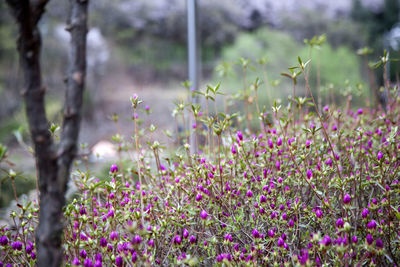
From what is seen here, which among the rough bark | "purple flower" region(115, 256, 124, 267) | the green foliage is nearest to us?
the rough bark

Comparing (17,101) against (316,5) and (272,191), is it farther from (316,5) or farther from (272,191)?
(316,5)

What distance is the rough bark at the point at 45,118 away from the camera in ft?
1.37

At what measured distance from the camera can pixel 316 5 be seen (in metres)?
5.18

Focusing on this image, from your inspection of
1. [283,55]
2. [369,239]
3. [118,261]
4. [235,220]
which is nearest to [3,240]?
[118,261]

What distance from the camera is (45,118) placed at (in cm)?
45

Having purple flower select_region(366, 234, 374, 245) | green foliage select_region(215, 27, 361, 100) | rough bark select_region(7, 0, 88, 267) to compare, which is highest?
green foliage select_region(215, 27, 361, 100)

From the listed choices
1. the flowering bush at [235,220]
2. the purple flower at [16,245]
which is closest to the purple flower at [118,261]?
the flowering bush at [235,220]

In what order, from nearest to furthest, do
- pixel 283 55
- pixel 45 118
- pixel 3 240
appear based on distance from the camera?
pixel 45 118 < pixel 3 240 < pixel 283 55

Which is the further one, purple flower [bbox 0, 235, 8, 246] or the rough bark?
purple flower [bbox 0, 235, 8, 246]

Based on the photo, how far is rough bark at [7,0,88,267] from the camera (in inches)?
16.4

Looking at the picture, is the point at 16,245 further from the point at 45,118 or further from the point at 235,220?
the point at 235,220

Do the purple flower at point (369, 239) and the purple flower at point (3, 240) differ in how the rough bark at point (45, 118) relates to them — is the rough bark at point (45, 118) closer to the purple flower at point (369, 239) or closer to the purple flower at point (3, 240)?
the purple flower at point (3, 240)

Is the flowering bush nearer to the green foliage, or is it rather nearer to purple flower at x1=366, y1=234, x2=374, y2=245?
purple flower at x1=366, y1=234, x2=374, y2=245

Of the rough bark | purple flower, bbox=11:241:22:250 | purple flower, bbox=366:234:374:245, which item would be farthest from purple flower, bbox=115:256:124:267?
purple flower, bbox=366:234:374:245
